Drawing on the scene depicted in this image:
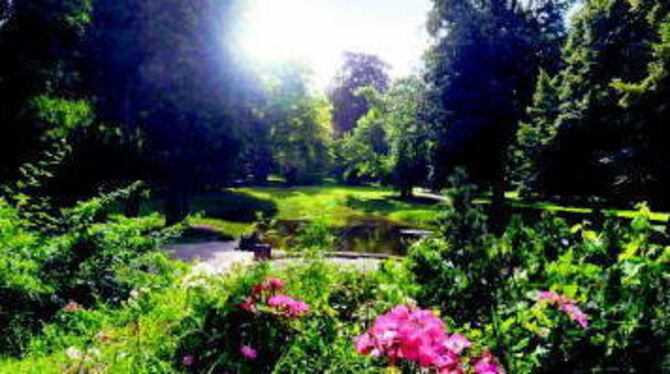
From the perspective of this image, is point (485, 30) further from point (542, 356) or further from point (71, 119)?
point (542, 356)

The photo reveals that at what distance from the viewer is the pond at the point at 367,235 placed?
66.6 ft

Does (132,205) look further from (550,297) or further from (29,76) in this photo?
(550,297)

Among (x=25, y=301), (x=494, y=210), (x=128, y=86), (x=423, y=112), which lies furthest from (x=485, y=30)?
(x=25, y=301)

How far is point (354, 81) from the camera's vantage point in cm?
9206

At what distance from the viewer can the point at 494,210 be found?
32.7 metres

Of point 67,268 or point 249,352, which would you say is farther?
point 67,268

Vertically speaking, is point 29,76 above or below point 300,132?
above

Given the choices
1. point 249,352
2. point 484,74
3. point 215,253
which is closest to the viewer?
point 249,352

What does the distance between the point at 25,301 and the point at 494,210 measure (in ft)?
97.2

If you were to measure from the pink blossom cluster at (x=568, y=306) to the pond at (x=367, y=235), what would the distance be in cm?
1425

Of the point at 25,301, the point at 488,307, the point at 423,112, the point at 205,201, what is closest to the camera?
the point at 488,307

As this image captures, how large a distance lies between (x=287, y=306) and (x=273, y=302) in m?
0.12

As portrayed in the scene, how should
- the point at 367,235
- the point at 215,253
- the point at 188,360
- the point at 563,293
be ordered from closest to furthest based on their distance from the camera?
the point at 563,293 < the point at 188,360 < the point at 215,253 < the point at 367,235

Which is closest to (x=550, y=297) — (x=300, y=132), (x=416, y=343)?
(x=416, y=343)
